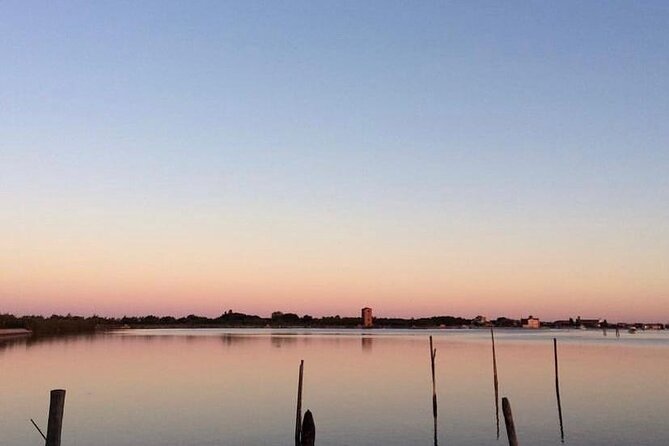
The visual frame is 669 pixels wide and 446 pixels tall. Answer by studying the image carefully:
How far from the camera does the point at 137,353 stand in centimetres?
8300

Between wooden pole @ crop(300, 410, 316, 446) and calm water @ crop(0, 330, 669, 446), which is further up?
wooden pole @ crop(300, 410, 316, 446)

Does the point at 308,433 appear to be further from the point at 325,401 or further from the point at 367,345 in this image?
the point at 367,345

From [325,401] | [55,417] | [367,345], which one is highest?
[367,345]

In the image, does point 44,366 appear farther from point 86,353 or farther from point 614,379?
point 614,379

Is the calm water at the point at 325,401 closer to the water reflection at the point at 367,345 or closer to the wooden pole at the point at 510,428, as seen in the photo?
the wooden pole at the point at 510,428

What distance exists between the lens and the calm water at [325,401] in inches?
1193

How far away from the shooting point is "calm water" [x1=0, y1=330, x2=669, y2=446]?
30297 millimetres

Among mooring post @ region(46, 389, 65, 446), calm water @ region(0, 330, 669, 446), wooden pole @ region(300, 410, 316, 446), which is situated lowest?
calm water @ region(0, 330, 669, 446)

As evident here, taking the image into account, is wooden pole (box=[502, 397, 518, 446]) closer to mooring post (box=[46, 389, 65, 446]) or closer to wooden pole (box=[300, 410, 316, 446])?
wooden pole (box=[300, 410, 316, 446])

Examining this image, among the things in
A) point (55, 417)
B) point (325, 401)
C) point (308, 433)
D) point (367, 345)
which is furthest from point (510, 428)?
point (367, 345)

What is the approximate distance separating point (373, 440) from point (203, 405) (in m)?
13.1

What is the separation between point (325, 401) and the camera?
41.3 m

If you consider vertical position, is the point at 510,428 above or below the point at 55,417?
below

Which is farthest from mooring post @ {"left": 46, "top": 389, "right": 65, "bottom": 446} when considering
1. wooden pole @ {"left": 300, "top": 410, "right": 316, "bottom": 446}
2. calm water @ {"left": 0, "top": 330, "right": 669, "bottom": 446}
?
calm water @ {"left": 0, "top": 330, "right": 669, "bottom": 446}
